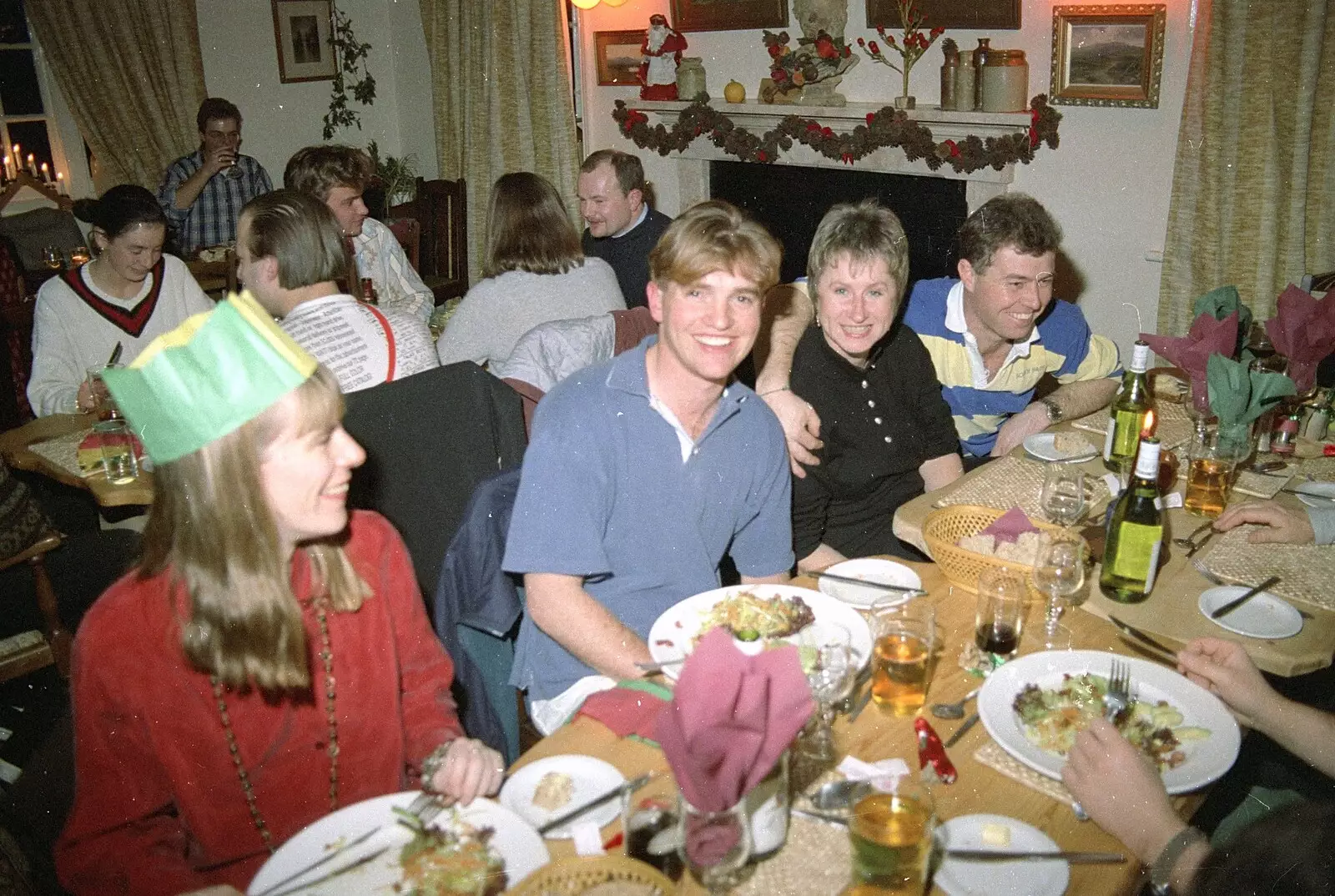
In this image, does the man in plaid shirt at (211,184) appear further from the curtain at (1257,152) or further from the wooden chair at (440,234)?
the curtain at (1257,152)

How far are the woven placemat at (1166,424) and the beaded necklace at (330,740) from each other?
2025 mm

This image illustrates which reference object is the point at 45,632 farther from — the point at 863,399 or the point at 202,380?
the point at 863,399

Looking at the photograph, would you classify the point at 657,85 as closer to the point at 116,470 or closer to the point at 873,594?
the point at 116,470

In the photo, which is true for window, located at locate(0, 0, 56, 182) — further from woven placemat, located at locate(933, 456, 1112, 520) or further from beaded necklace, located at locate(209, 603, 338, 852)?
woven placemat, located at locate(933, 456, 1112, 520)

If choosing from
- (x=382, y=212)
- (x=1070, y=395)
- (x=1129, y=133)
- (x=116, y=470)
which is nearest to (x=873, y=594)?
(x=1070, y=395)

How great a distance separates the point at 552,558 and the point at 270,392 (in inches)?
23.8

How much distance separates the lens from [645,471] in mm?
1809

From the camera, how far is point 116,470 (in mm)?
2625

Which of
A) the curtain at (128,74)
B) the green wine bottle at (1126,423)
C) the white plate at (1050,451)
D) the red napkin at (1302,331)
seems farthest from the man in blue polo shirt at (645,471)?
the curtain at (128,74)

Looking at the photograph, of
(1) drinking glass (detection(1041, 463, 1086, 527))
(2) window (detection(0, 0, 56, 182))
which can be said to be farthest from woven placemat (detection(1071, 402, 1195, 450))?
(2) window (detection(0, 0, 56, 182))

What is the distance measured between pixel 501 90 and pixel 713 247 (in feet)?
19.0

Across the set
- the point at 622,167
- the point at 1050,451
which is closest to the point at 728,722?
the point at 1050,451

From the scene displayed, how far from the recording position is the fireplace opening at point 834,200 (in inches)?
210

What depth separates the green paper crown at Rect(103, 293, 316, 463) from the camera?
118 centimetres
